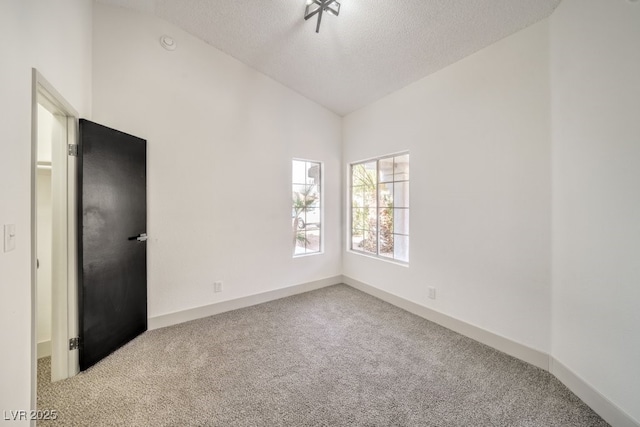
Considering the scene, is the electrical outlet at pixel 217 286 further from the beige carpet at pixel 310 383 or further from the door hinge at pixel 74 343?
the door hinge at pixel 74 343

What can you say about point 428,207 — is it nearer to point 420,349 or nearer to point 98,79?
point 420,349

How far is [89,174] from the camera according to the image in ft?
6.74

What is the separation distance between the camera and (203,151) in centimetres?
297

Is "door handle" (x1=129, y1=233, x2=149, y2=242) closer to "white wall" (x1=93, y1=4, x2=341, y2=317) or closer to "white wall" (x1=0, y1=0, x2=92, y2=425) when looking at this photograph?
"white wall" (x1=93, y1=4, x2=341, y2=317)

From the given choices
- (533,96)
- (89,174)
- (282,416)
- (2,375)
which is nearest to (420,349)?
(282,416)

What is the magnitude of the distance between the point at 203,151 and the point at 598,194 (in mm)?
3524

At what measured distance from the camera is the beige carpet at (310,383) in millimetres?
1603

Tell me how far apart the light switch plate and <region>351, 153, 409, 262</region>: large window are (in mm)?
3337

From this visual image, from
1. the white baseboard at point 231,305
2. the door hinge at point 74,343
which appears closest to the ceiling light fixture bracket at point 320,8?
the white baseboard at point 231,305

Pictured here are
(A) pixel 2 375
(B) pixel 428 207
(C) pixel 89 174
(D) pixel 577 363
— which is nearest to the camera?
(A) pixel 2 375

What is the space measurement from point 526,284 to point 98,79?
4.33 m

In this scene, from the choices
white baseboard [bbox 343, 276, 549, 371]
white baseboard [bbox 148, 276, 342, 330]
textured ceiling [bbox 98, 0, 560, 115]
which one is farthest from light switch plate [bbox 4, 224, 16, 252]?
white baseboard [bbox 343, 276, 549, 371]

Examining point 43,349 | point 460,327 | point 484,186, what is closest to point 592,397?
point 460,327

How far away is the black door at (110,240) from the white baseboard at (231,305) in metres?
0.19
